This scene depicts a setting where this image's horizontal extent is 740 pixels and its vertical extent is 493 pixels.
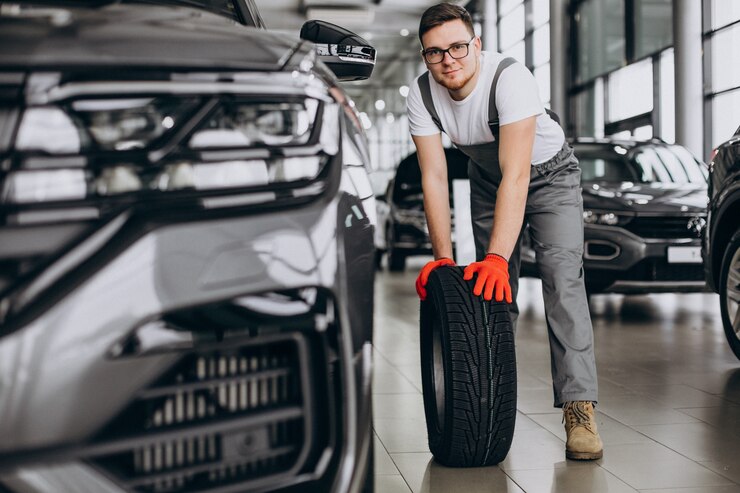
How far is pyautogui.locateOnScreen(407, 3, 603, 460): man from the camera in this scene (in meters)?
2.58

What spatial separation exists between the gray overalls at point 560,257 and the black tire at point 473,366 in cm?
42

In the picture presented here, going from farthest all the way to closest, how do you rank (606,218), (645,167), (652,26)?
(652,26) < (645,167) < (606,218)

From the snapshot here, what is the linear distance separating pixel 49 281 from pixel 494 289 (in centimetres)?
153

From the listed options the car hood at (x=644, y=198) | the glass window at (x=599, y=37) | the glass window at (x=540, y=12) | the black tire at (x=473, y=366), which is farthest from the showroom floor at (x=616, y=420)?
the glass window at (x=540, y=12)

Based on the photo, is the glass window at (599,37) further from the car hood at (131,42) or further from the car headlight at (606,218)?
the car hood at (131,42)

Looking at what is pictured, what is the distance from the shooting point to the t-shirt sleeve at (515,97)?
2586mm

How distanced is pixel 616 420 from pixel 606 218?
2.77 metres

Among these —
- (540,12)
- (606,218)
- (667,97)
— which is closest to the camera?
(606,218)

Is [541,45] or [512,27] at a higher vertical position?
[512,27]

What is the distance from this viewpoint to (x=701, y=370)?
4.36m

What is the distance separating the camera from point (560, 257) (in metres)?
2.86

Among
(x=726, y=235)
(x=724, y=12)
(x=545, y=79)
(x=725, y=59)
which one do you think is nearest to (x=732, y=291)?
(x=726, y=235)

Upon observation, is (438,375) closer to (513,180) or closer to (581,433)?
(581,433)

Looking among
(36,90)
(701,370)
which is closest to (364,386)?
(36,90)
